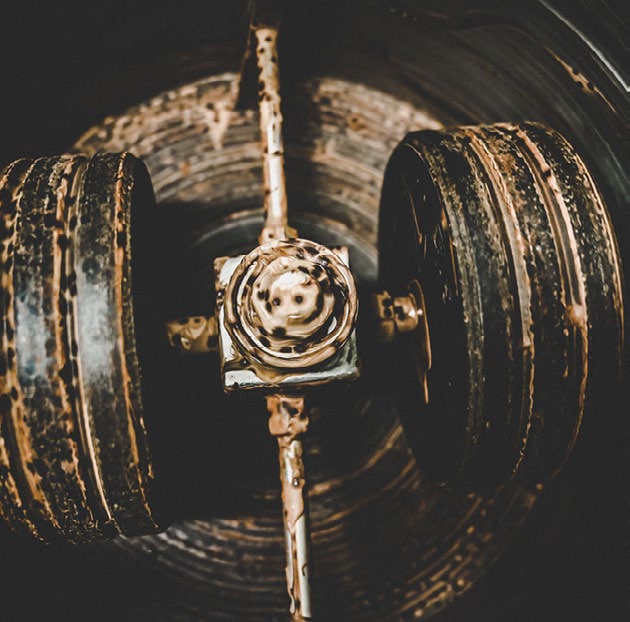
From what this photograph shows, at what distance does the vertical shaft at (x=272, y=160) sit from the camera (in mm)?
688

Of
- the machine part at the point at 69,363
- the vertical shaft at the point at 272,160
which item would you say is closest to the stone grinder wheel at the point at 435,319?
the machine part at the point at 69,363

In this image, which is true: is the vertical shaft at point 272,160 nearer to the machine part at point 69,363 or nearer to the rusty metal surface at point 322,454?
the machine part at point 69,363

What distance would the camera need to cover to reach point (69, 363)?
0.53 m

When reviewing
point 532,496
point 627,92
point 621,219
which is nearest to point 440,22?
point 627,92

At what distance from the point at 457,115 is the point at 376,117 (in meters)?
0.14

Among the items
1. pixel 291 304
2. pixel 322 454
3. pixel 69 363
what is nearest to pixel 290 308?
pixel 291 304

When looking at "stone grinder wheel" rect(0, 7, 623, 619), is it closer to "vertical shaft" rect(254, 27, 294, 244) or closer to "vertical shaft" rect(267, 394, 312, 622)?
"vertical shaft" rect(267, 394, 312, 622)

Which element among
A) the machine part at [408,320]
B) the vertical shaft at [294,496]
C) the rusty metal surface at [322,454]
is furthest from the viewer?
the rusty metal surface at [322,454]

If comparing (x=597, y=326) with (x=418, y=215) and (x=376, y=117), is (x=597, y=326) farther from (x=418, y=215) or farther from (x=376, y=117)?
(x=376, y=117)

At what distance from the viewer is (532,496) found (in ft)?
3.16

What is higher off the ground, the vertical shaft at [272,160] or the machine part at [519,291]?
the vertical shaft at [272,160]

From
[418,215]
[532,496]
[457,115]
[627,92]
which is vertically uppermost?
[457,115]

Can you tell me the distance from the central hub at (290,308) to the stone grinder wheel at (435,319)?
87mm

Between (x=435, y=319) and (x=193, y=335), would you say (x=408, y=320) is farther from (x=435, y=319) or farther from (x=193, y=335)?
(x=193, y=335)
